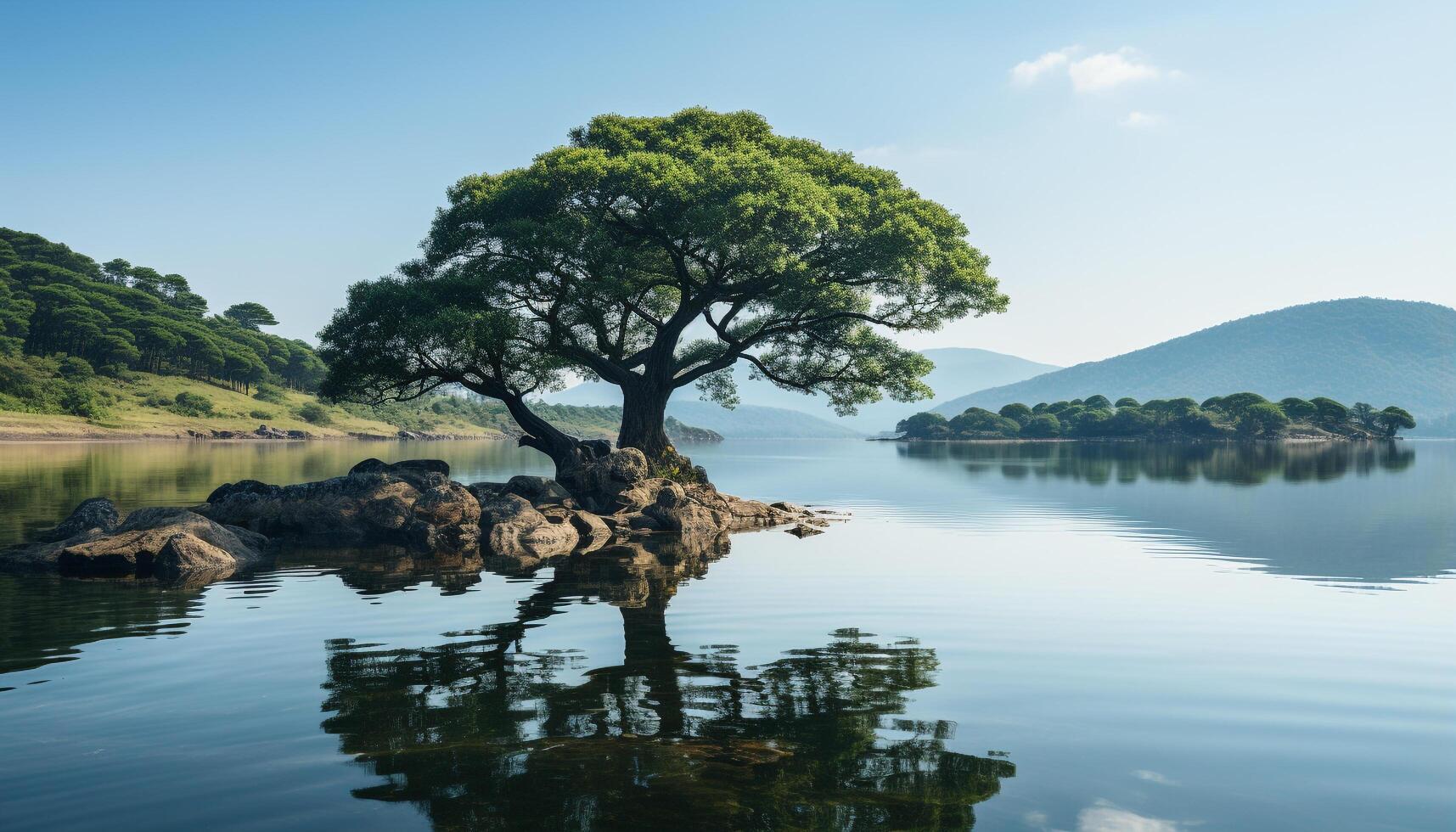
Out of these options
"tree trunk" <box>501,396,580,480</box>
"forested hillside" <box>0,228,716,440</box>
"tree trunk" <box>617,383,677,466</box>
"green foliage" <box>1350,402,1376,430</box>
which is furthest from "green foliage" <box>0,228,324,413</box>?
"green foliage" <box>1350,402,1376,430</box>

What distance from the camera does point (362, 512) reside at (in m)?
24.2

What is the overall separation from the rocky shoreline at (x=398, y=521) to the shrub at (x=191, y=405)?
378 feet

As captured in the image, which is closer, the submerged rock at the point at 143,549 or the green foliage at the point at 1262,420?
the submerged rock at the point at 143,549

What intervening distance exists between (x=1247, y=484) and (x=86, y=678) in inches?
2012

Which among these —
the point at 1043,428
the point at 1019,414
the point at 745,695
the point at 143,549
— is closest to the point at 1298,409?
the point at 1043,428

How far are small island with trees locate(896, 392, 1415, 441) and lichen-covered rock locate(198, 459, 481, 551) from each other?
492 ft

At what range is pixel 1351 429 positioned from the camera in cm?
14062

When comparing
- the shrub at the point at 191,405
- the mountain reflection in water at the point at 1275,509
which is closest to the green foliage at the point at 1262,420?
the mountain reflection in water at the point at 1275,509

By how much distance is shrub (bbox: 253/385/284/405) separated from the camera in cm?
14850

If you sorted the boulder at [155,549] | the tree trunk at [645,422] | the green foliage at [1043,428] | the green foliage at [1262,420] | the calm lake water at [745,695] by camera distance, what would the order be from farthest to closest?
1. the green foliage at [1043,428]
2. the green foliage at [1262,420]
3. the tree trunk at [645,422]
4. the boulder at [155,549]
5. the calm lake water at [745,695]

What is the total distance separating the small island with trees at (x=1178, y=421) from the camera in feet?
459

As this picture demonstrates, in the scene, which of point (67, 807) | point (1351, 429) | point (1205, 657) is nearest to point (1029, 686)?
point (1205, 657)

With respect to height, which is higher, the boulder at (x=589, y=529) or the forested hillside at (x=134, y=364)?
the forested hillside at (x=134, y=364)

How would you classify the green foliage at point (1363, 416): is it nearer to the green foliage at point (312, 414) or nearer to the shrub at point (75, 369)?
the green foliage at point (312, 414)
